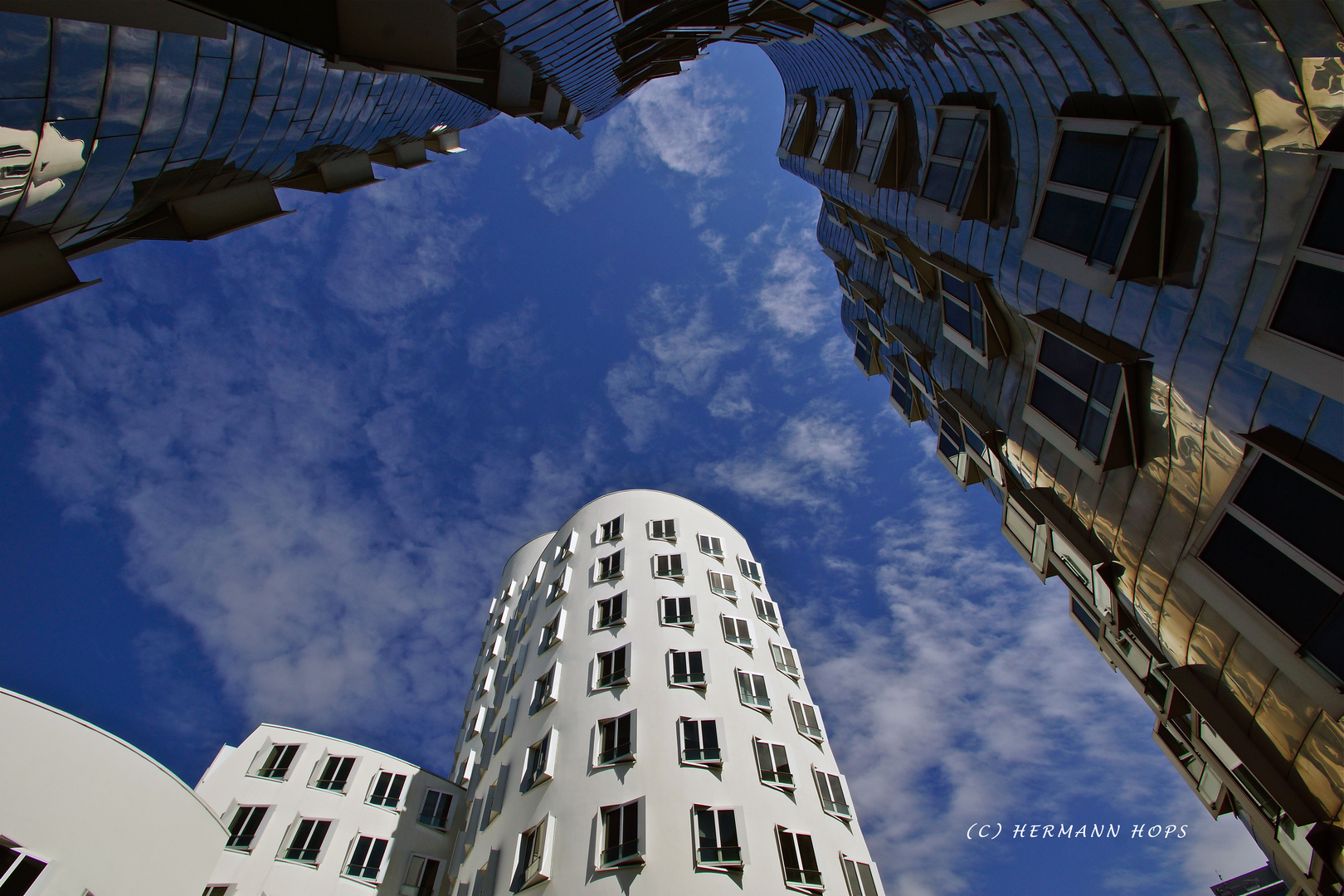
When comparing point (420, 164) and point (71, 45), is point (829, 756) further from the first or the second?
point (420, 164)

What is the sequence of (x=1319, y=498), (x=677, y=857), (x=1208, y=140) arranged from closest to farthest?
(x=1319, y=498) → (x=1208, y=140) → (x=677, y=857)

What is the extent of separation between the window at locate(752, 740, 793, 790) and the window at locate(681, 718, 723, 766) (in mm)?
1934

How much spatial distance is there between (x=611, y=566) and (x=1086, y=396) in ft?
84.9

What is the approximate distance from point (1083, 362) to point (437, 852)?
3764 cm

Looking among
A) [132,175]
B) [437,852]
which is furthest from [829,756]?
[132,175]

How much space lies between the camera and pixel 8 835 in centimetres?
1562

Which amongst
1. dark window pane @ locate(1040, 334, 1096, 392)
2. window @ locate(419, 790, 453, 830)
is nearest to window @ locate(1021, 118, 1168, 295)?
dark window pane @ locate(1040, 334, 1096, 392)

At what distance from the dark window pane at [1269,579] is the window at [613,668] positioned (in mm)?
20792

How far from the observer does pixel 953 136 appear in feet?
45.7

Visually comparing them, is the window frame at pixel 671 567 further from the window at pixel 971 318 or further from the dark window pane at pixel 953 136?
the dark window pane at pixel 953 136

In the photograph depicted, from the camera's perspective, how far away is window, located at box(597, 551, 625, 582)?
3083cm

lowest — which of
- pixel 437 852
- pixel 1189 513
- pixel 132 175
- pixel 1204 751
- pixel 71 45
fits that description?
pixel 1204 751

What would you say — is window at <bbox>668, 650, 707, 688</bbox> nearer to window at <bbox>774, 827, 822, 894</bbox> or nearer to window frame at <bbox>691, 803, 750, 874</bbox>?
window frame at <bbox>691, 803, 750, 874</bbox>

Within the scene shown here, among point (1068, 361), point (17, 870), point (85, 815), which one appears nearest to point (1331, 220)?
point (1068, 361)
